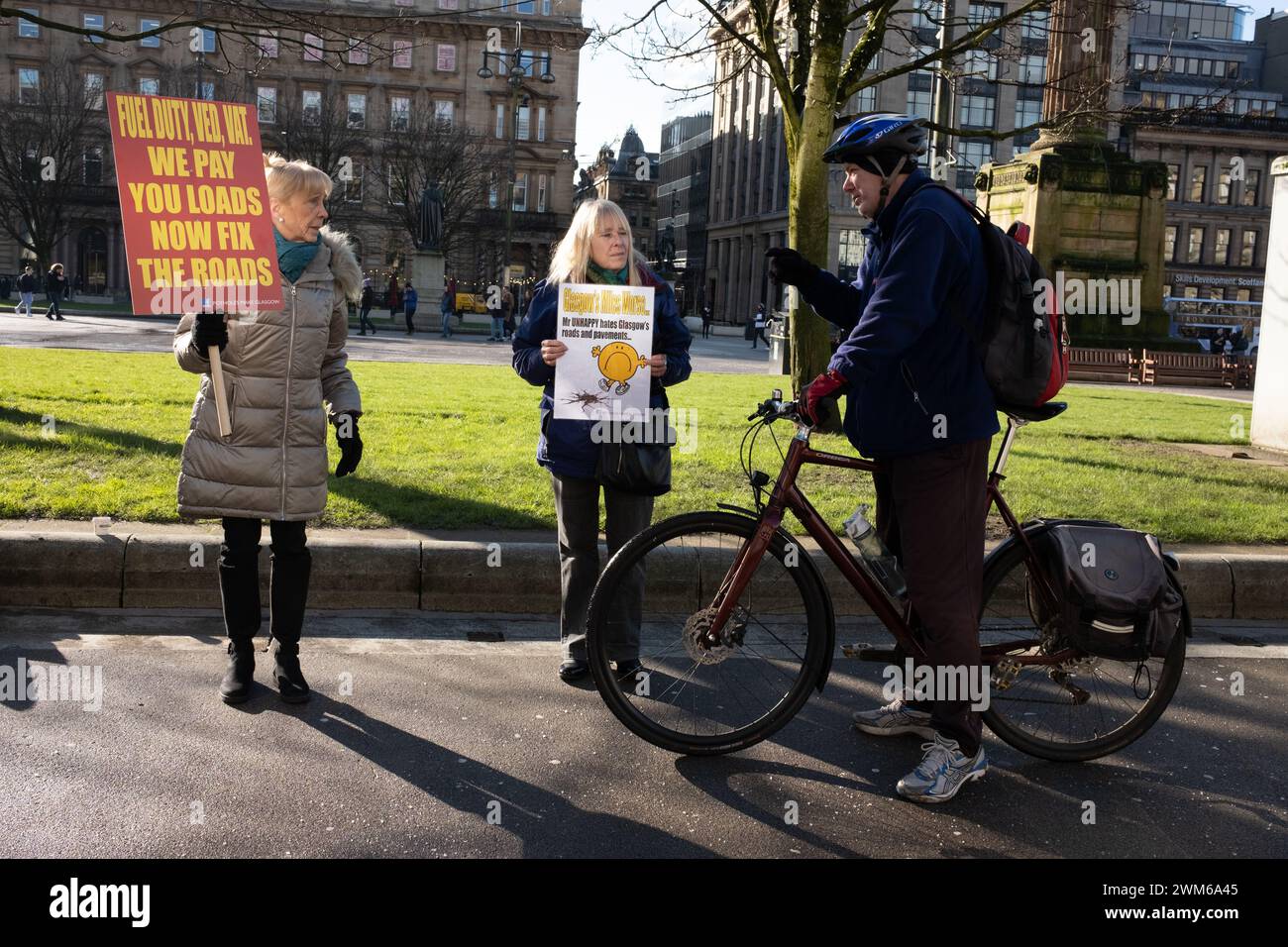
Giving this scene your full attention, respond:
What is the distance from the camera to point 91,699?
4562mm

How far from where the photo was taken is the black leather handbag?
15.9 feet

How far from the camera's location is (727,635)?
431 centimetres

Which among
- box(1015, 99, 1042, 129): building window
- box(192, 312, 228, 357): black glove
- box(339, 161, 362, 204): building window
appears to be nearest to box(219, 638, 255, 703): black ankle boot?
box(192, 312, 228, 357): black glove

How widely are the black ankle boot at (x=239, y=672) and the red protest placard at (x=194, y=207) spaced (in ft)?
4.05

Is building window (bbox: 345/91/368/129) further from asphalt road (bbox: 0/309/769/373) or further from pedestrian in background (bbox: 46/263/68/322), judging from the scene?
pedestrian in background (bbox: 46/263/68/322)

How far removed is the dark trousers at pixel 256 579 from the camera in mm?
4715

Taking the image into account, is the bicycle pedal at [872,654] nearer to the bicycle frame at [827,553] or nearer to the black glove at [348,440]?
the bicycle frame at [827,553]

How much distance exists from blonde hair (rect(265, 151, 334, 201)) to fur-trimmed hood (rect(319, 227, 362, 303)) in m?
0.22

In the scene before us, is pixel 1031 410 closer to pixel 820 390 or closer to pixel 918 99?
pixel 820 390

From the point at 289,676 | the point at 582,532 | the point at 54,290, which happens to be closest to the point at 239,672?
the point at 289,676

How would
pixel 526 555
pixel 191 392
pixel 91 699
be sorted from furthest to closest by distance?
pixel 191 392
pixel 526 555
pixel 91 699
